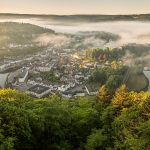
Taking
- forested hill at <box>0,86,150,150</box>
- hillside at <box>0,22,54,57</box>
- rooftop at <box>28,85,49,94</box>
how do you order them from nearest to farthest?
forested hill at <box>0,86,150,150</box> → rooftop at <box>28,85,49,94</box> → hillside at <box>0,22,54,57</box>

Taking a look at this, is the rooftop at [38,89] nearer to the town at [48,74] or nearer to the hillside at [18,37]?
the town at [48,74]

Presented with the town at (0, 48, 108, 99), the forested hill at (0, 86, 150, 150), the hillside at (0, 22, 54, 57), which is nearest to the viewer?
the forested hill at (0, 86, 150, 150)

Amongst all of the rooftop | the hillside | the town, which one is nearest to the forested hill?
the town

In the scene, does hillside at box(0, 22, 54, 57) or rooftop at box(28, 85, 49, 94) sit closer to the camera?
Answer: rooftop at box(28, 85, 49, 94)

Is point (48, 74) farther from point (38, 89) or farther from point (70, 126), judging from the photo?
point (70, 126)

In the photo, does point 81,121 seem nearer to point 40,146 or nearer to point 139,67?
point 40,146

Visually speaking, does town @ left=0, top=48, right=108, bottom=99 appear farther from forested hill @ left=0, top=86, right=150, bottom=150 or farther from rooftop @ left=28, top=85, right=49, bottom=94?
forested hill @ left=0, top=86, right=150, bottom=150

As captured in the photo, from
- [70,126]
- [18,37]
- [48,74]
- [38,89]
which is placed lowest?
[18,37]

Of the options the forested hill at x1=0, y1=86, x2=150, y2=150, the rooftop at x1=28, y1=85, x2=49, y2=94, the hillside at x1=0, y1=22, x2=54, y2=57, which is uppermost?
the forested hill at x1=0, y1=86, x2=150, y2=150

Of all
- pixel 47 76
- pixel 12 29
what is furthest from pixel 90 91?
pixel 12 29

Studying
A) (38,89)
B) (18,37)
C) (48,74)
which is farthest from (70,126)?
(18,37)
